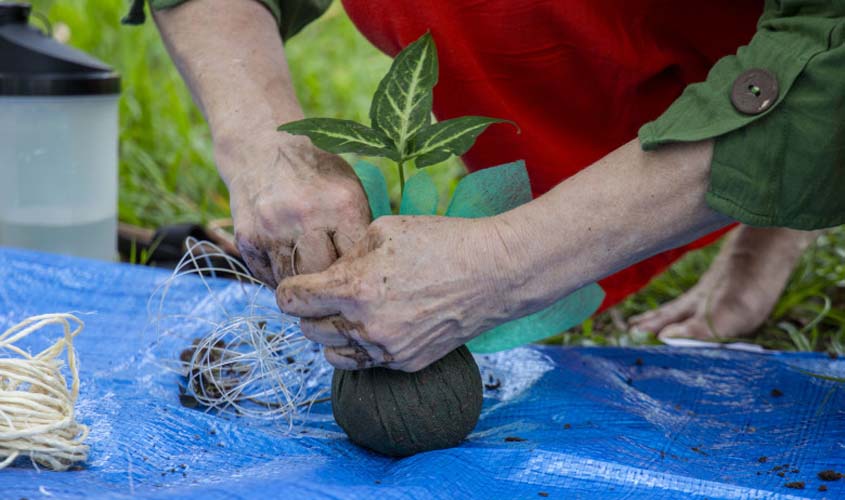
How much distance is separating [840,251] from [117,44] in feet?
8.09

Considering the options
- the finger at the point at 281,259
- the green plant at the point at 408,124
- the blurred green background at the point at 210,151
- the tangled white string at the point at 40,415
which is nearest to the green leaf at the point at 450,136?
the green plant at the point at 408,124

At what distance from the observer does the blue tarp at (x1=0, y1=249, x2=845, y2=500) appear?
1.17 m

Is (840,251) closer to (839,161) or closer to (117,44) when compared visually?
(839,161)

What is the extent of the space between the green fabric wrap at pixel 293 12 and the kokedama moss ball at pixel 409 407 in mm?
634

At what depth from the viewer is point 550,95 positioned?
1802 millimetres

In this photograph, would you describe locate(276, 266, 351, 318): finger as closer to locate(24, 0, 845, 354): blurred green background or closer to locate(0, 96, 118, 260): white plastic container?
locate(24, 0, 845, 354): blurred green background

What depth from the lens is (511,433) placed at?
1.39m

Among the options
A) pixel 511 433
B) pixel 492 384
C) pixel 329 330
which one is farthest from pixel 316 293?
pixel 492 384

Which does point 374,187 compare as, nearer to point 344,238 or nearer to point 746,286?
point 344,238

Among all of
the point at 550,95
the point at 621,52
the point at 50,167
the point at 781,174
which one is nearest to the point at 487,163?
the point at 550,95

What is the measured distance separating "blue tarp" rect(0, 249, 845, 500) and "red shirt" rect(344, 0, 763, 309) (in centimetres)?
42

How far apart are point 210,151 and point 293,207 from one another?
1.90 meters

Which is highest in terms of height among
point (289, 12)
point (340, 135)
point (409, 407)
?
point (289, 12)

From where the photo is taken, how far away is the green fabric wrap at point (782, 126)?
3.61 ft
